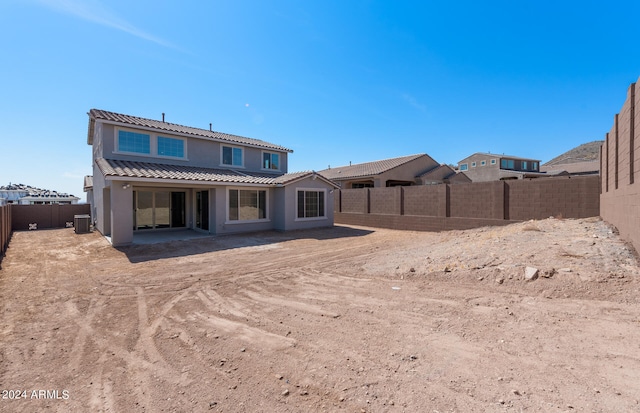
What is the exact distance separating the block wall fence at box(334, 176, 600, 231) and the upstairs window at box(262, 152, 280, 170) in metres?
5.09

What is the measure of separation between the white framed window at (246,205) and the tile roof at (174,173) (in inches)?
27.2

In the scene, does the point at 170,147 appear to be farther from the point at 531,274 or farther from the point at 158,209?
the point at 531,274

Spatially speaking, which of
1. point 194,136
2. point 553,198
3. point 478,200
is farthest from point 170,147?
point 553,198

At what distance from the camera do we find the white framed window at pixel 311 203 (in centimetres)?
1642

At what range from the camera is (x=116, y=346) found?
12.5 ft

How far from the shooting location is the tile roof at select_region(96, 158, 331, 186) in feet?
38.0

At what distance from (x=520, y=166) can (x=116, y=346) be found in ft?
170

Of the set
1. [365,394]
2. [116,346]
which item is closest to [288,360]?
[365,394]

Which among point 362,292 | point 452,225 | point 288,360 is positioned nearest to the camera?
point 288,360

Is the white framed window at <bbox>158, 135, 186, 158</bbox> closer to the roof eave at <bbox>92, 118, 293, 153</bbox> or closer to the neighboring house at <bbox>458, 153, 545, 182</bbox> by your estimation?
the roof eave at <bbox>92, 118, 293, 153</bbox>

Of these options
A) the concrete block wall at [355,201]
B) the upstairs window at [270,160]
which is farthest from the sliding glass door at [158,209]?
the concrete block wall at [355,201]

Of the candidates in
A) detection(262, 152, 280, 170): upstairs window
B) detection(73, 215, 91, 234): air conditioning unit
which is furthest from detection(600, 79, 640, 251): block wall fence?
detection(73, 215, 91, 234): air conditioning unit

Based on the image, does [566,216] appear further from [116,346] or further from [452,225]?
[116,346]

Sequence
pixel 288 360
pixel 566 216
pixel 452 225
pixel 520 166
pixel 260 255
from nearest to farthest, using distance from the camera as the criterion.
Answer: pixel 288 360 < pixel 260 255 < pixel 566 216 < pixel 452 225 < pixel 520 166
